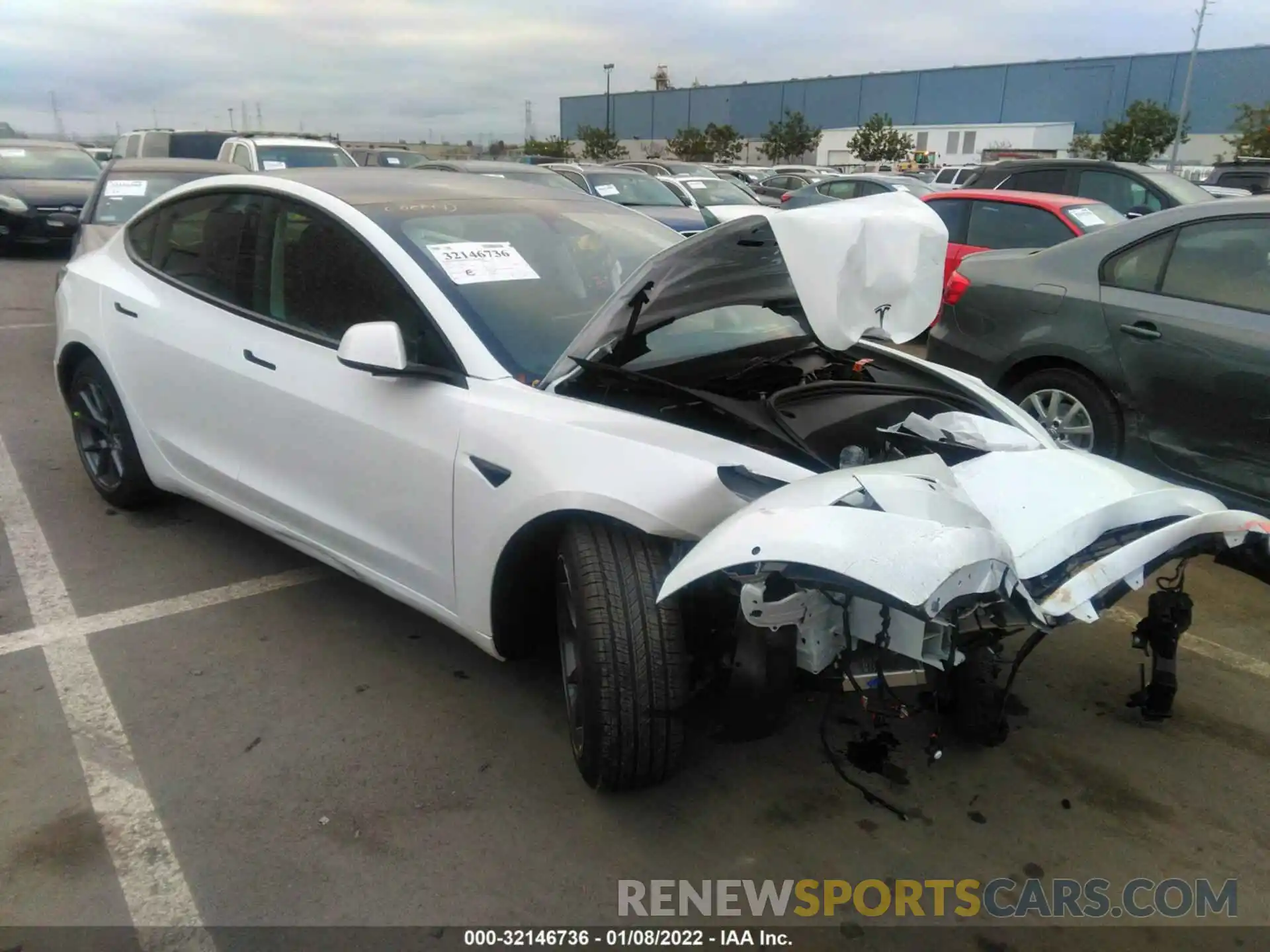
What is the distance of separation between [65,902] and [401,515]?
1300mm

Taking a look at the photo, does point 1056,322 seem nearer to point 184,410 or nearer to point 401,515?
point 401,515

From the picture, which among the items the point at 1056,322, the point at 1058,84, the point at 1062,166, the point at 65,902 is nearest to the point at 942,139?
the point at 1058,84

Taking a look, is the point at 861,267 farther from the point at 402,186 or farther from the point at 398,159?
the point at 398,159

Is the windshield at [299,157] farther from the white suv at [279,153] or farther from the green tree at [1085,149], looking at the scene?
the green tree at [1085,149]

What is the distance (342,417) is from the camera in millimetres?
2990

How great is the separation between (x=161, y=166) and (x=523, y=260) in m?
7.01

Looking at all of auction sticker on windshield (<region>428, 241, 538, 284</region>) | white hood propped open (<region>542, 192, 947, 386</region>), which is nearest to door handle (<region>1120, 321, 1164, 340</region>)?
white hood propped open (<region>542, 192, 947, 386</region>)

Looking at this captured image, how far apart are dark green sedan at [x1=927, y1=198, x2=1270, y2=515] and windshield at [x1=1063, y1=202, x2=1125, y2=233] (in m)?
2.57

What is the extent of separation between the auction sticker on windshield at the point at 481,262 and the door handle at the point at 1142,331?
2999 mm

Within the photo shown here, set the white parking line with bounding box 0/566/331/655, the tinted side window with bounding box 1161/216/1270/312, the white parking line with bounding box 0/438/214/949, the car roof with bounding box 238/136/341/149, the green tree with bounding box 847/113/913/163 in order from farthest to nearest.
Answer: the green tree with bounding box 847/113/913/163 → the car roof with bounding box 238/136/341/149 → the tinted side window with bounding box 1161/216/1270/312 → the white parking line with bounding box 0/566/331/655 → the white parking line with bounding box 0/438/214/949

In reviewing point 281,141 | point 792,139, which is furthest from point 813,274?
point 792,139

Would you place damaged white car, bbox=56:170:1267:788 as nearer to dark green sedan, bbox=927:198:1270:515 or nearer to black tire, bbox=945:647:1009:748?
black tire, bbox=945:647:1009:748

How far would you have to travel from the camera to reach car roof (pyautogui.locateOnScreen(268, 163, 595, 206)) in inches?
132

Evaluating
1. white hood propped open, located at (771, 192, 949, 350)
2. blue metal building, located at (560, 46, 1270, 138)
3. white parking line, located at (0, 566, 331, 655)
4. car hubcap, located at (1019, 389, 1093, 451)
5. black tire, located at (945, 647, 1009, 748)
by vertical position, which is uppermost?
blue metal building, located at (560, 46, 1270, 138)
